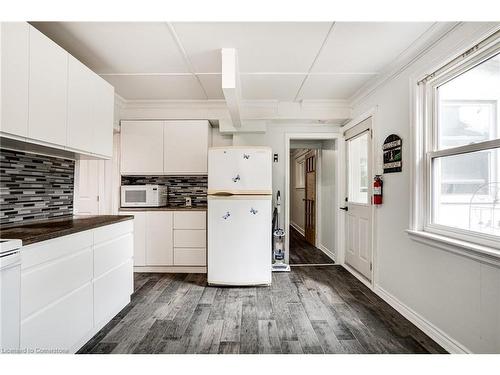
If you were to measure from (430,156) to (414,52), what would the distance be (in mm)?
873

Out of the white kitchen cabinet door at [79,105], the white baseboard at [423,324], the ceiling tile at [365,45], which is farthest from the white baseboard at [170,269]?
the ceiling tile at [365,45]

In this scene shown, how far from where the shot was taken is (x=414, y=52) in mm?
2205

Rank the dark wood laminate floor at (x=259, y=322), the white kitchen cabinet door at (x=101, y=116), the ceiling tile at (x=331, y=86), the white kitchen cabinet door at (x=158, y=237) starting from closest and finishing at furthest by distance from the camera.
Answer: the dark wood laminate floor at (x=259, y=322) → the white kitchen cabinet door at (x=101, y=116) → the ceiling tile at (x=331, y=86) → the white kitchen cabinet door at (x=158, y=237)

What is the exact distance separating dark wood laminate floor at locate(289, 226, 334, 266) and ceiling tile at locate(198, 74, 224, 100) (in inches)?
103

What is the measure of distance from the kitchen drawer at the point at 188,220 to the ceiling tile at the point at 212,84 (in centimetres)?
153

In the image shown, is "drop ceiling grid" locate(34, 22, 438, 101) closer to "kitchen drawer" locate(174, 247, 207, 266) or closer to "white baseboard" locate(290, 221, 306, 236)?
"kitchen drawer" locate(174, 247, 207, 266)

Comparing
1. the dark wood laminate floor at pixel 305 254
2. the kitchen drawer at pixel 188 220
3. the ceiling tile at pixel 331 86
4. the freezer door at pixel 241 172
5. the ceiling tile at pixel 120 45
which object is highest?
the ceiling tile at pixel 331 86

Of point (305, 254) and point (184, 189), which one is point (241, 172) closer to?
point (184, 189)

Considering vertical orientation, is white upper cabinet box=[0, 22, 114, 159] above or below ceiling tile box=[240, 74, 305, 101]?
below

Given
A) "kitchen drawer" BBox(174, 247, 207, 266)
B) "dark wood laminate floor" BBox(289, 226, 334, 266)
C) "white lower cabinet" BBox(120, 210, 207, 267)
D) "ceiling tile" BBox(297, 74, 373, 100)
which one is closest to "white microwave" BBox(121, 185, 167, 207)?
"white lower cabinet" BBox(120, 210, 207, 267)

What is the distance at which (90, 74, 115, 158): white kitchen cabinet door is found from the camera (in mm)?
2317

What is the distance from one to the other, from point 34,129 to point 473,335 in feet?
9.95

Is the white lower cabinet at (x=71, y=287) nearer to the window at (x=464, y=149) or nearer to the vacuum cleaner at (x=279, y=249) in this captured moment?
the vacuum cleaner at (x=279, y=249)

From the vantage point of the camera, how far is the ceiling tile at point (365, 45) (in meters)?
1.96
